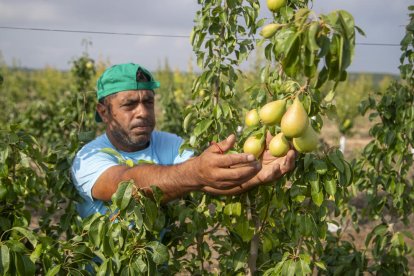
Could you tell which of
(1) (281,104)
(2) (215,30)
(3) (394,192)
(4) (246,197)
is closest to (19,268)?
(4) (246,197)

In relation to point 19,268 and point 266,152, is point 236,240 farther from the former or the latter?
point 19,268

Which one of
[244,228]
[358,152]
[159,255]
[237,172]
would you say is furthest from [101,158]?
[358,152]

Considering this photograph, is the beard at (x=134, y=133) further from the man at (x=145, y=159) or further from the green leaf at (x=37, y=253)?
the green leaf at (x=37, y=253)

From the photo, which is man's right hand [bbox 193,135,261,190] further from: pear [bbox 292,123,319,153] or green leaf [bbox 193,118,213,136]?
green leaf [bbox 193,118,213,136]

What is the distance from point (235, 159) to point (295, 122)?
243 mm

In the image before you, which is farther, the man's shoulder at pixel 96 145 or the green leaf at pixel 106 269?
the man's shoulder at pixel 96 145

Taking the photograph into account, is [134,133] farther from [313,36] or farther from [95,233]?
[313,36]

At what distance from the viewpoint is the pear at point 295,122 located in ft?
3.67

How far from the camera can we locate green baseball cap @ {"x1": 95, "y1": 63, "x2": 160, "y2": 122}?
7.00ft

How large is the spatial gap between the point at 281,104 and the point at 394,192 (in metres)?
2.11

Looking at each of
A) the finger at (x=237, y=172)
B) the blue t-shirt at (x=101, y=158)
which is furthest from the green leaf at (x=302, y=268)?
the blue t-shirt at (x=101, y=158)

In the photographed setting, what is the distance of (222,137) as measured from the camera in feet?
6.77

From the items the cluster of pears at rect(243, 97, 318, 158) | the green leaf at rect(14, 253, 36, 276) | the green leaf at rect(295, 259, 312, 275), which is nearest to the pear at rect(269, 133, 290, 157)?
the cluster of pears at rect(243, 97, 318, 158)

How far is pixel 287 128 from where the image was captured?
3.69 ft
